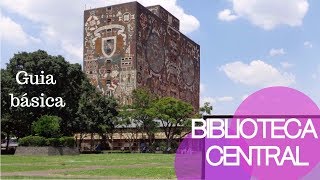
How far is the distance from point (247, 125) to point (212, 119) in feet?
2.15

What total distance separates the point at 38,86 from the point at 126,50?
31.4 m

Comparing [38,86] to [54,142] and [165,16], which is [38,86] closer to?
[54,142]

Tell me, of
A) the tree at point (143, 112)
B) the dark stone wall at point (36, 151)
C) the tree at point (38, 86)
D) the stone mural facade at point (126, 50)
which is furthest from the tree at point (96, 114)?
the stone mural facade at point (126, 50)

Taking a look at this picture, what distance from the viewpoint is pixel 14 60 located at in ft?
152

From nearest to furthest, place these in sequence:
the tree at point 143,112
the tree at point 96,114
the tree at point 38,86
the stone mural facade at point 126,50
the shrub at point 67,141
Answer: the shrub at point 67,141 → the tree at point 38,86 → the tree at point 96,114 → the tree at point 143,112 → the stone mural facade at point 126,50

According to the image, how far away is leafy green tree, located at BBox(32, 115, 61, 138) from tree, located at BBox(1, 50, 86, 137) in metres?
2.72

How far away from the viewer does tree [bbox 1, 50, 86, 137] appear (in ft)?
148

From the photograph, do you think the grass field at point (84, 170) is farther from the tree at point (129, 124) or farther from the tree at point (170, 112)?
the tree at point (129, 124)

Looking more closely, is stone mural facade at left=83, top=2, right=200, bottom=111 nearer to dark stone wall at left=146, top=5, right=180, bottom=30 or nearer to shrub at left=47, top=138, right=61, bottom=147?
dark stone wall at left=146, top=5, right=180, bottom=30

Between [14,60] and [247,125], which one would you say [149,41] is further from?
[247,125]

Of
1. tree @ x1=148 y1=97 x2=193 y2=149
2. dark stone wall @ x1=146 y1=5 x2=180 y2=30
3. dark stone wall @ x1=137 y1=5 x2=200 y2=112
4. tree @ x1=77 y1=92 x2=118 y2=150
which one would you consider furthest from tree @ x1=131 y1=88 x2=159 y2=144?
dark stone wall @ x1=146 y1=5 x2=180 y2=30

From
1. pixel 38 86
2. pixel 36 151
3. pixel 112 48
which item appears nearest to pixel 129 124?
pixel 112 48

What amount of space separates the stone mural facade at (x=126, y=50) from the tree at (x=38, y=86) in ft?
84.7

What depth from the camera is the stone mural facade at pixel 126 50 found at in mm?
75125
